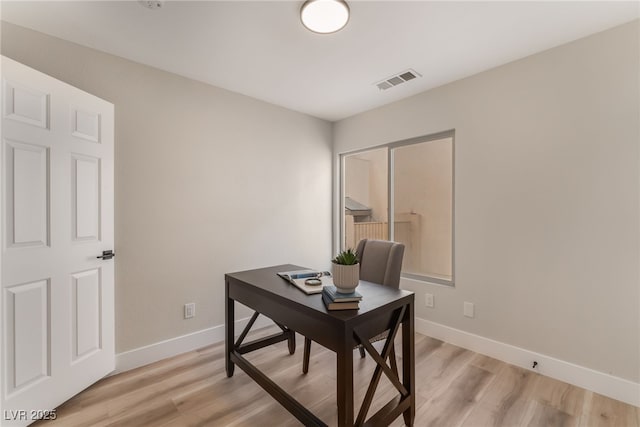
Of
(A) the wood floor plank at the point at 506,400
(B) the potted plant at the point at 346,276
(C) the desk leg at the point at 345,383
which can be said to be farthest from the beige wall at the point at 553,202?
(C) the desk leg at the point at 345,383

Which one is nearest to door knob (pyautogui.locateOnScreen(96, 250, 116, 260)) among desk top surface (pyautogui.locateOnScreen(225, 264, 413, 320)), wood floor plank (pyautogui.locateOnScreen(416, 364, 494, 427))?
desk top surface (pyautogui.locateOnScreen(225, 264, 413, 320))

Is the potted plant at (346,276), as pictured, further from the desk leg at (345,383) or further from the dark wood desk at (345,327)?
the desk leg at (345,383)

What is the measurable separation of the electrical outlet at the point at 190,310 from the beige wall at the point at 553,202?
2.30m

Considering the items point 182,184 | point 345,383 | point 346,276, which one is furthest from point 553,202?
point 182,184

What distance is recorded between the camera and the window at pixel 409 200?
9.18 feet

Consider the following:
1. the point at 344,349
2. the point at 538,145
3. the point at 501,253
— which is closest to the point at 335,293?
the point at 344,349

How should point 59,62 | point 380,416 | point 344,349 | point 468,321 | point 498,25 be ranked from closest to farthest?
point 344,349, point 380,416, point 498,25, point 59,62, point 468,321

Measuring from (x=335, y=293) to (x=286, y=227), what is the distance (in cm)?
190

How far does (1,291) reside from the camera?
1484 mm

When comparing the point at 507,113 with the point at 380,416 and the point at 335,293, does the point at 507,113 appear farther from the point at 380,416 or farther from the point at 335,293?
the point at 380,416

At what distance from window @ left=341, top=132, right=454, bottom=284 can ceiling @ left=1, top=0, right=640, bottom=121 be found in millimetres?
771

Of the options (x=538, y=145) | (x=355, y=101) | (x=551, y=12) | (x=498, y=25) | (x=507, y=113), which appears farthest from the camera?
(x=355, y=101)

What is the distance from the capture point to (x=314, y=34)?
6.25ft

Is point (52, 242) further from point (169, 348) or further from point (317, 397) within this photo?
point (317, 397)
